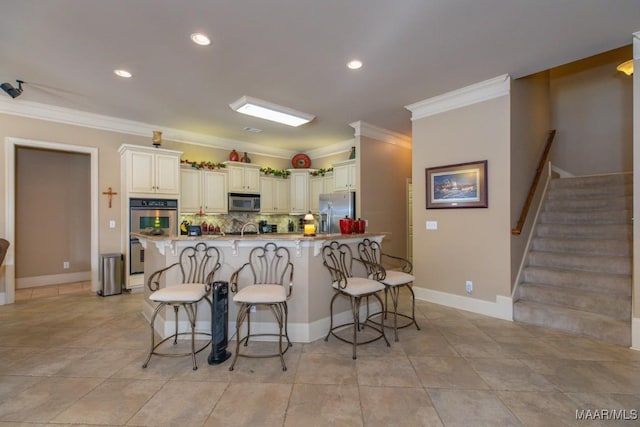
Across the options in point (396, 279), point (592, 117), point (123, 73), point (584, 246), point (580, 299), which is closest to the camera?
point (396, 279)

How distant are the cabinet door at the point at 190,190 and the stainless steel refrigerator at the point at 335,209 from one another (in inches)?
94.9

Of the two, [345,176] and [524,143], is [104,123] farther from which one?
[524,143]

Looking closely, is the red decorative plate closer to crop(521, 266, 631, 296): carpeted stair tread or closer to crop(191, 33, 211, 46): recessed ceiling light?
crop(191, 33, 211, 46): recessed ceiling light

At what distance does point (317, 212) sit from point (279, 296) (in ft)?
14.2

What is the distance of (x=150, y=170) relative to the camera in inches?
198

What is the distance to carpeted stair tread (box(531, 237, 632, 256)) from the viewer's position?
3.53 m

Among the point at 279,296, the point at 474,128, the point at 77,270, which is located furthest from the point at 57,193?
the point at 474,128

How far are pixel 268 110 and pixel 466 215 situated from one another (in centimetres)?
309

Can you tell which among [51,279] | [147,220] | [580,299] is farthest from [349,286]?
[51,279]

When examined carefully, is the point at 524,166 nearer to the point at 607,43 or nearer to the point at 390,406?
the point at 607,43

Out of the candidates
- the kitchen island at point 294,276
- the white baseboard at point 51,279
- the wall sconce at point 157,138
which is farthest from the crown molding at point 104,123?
the kitchen island at point 294,276

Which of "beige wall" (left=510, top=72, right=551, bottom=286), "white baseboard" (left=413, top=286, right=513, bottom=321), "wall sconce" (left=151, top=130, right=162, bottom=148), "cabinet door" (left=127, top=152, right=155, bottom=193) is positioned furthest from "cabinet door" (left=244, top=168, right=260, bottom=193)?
"beige wall" (left=510, top=72, right=551, bottom=286)

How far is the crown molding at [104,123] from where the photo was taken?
4.37 m

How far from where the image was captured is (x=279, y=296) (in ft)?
8.30
